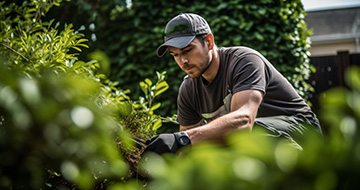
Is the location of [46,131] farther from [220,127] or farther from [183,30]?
[183,30]

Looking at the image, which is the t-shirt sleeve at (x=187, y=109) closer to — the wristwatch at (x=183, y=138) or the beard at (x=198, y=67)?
the beard at (x=198, y=67)

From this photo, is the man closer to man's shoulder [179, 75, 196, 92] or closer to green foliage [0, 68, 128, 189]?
man's shoulder [179, 75, 196, 92]

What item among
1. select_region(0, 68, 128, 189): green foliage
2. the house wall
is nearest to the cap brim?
select_region(0, 68, 128, 189): green foliage

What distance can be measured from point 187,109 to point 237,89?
2.55 feet

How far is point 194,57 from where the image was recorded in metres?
2.59

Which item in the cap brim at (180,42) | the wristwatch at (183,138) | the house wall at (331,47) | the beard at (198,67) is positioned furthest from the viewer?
the house wall at (331,47)

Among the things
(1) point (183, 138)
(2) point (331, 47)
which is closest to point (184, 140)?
(1) point (183, 138)

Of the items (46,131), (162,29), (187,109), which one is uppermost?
(46,131)

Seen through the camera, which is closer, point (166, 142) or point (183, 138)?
A: point (166, 142)

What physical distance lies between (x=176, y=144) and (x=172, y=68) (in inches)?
105

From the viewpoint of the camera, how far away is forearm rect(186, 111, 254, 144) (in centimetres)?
183

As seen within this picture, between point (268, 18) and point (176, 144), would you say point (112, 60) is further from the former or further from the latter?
point (176, 144)

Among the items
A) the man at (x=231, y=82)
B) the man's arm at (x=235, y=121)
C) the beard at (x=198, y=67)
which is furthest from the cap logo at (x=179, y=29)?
the man's arm at (x=235, y=121)

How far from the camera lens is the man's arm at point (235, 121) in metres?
1.84
